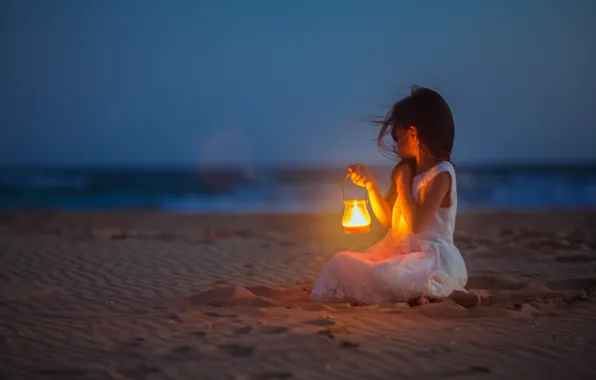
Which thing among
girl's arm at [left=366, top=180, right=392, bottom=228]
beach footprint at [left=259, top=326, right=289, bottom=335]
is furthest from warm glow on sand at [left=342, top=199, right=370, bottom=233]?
beach footprint at [left=259, top=326, right=289, bottom=335]

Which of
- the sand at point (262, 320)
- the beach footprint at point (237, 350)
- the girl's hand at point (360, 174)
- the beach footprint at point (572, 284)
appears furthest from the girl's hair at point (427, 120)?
the beach footprint at point (572, 284)

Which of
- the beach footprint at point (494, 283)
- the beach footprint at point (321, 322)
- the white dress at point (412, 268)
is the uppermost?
the white dress at point (412, 268)

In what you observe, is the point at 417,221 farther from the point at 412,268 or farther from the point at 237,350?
the point at 237,350

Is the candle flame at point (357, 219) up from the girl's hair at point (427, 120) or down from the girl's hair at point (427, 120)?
down

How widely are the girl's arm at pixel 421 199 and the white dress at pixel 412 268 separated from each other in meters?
0.05

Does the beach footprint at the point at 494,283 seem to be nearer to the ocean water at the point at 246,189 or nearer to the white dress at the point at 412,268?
the white dress at the point at 412,268

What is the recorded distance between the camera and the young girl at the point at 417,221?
482 centimetres

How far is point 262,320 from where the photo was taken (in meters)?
4.67

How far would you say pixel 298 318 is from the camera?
4.69 m

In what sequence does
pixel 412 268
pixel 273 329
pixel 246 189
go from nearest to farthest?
pixel 273 329 → pixel 412 268 → pixel 246 189

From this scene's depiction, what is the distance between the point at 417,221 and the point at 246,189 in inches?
932

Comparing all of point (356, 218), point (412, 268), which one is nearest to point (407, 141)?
point (356, 218)

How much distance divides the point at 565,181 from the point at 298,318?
2960 cm

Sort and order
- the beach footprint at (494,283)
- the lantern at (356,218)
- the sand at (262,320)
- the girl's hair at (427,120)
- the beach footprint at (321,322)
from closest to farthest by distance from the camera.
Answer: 1. the sand at (262,320)
2. the beach footprint at (321,322)
3. the girl's hair at (427,120)
4. the lantern at (356,218)
5. the beach footprint at (494,283)
